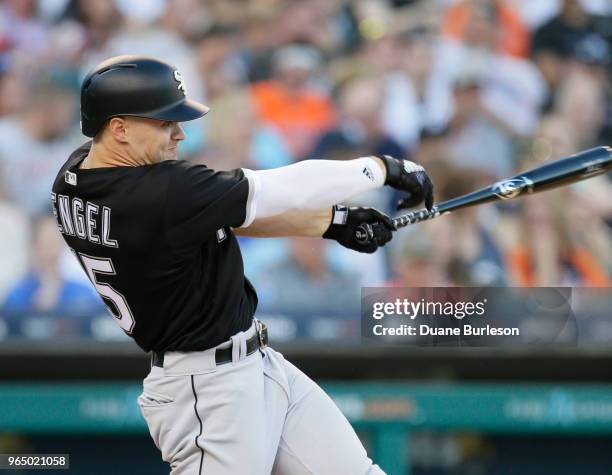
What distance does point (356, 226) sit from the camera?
2.68m

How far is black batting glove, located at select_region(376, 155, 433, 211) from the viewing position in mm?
2600

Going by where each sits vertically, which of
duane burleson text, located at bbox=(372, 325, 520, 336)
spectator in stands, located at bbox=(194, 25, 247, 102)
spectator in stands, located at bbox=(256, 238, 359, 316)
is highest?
spectator in stands, located at bbox=(194, 25, 247, 102)

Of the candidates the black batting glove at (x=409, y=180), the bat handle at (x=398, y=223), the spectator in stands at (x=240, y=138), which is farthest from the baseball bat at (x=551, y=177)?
the spectator in stands at (x=240, y=138)

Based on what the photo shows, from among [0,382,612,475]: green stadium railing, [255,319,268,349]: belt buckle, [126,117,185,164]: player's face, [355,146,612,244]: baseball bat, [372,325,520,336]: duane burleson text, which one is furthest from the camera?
[0,382,612,475]: green stadium railing

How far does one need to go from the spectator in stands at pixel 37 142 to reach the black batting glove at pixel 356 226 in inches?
106

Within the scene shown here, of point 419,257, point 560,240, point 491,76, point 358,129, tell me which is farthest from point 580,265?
point 358,129

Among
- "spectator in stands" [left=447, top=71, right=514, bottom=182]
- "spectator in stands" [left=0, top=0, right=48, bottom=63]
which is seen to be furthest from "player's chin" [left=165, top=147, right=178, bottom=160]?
"spectator in stands" [left=0, top=0, right=48, bottom=63]

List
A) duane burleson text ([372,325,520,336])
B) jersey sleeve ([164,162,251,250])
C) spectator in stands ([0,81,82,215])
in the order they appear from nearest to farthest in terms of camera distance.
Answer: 1. jersey sleeve ([164,162,251,250])
2. duane burleson text ([372,325,520,336])
3. spectator in stands ([0,81,82,215])

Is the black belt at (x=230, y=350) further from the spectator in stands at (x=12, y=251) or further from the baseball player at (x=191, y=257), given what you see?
the spectator in stands at (x=12, y=251)

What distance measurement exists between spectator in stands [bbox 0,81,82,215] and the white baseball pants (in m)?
2.72

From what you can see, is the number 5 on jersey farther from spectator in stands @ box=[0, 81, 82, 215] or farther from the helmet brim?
spectator in stands @ box=[0, 81, 82, 215]

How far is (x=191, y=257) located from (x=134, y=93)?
0.40m

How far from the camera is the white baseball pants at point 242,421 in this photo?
242 centimetres

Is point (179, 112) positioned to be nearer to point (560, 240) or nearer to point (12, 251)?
point (12, 251)
